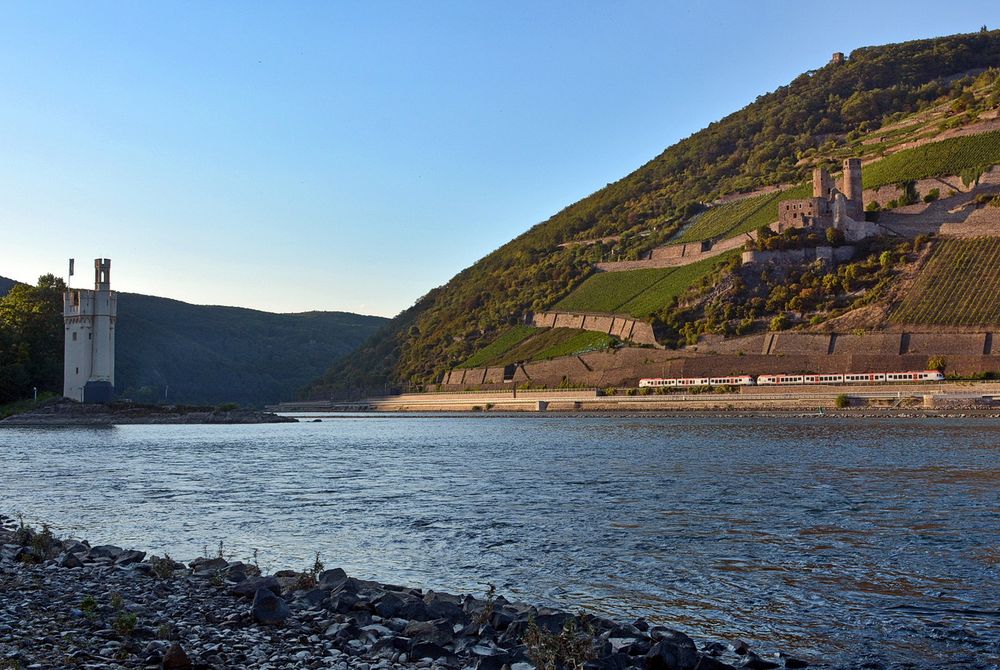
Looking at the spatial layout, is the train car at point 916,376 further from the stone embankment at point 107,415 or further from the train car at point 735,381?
the stone embankment at point 107,415

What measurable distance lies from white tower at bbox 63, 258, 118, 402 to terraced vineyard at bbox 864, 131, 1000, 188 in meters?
77.9

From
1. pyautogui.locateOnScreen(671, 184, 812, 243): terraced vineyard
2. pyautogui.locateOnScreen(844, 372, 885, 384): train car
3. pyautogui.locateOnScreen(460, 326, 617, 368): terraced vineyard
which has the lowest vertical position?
pyautogui.locateOnScreen(844, 372, 885, 384): train car

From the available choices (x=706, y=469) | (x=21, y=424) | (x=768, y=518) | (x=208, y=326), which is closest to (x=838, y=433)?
(x=706, y=469)

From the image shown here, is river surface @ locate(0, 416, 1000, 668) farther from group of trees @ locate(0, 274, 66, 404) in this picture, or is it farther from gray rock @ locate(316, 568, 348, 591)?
group of trees @ locate(0, 274, 66, 404)

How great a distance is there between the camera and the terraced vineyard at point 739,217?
113m

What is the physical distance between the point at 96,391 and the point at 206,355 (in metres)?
95.2

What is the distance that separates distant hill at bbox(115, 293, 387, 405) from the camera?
5724 inches

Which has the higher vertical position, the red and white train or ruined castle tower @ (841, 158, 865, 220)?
ruined castle tower @ (841, 158, 865, 220)

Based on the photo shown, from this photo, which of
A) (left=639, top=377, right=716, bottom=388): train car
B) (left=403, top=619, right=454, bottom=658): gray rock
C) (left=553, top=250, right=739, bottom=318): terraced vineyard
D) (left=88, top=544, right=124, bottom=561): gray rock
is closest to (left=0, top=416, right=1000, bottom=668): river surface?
(left=88, top=544, right=124, bottom=561): gray rock

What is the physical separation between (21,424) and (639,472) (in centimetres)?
5441

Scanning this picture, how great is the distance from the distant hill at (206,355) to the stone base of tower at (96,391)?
1914 inches

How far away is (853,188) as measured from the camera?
93750 mm

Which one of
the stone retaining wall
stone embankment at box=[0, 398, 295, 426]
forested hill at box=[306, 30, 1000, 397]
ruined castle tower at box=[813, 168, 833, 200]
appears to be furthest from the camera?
forested hill at box=[306, 30, 1000, 397]

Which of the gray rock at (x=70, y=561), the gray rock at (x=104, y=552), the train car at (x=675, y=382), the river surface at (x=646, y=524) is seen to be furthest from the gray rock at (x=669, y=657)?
the train car at (x=675, y=382)
